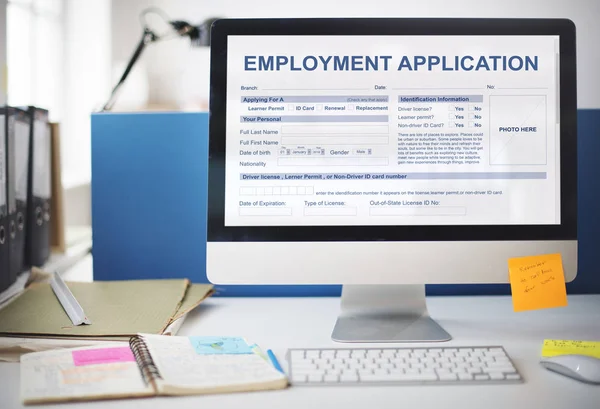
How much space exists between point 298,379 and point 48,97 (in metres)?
4.36

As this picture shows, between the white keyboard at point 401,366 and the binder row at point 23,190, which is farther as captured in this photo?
the binder row at point 23,190

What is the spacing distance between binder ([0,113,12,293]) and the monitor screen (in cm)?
53

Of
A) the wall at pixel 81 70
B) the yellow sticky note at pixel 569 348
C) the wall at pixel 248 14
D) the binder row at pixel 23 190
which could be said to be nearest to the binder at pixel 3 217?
the binder row at pixel 23 190

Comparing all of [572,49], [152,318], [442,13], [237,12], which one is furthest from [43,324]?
[237,12]

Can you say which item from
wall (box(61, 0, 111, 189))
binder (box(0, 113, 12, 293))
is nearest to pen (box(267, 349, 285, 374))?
binder (box(0, 113, 12, 293))

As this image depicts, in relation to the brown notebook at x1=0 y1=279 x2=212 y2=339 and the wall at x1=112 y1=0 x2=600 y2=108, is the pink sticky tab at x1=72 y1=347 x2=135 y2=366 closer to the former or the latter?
the brown notebook at x1=0 y1=279 x2=212 y2=339

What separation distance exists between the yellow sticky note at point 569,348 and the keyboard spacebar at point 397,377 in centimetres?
21

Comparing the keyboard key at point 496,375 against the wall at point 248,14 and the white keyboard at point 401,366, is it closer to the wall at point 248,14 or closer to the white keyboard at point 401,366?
the white keyboard at point 401,366

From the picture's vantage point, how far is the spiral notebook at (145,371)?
0.77 m

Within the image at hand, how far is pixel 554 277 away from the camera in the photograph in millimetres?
1014

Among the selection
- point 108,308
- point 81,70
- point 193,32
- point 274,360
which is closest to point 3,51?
point 193,32

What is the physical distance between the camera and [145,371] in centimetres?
81

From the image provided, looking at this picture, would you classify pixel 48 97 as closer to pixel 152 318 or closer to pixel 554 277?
pixel 152 318

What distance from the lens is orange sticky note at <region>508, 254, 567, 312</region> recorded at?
3.30 ft
